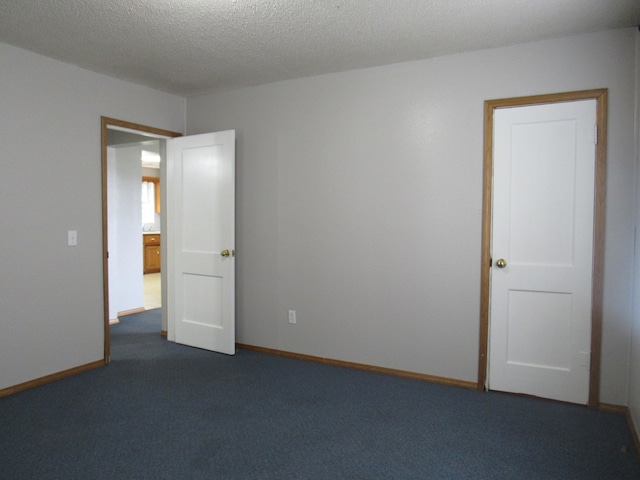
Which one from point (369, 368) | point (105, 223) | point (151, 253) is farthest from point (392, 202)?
point (151, 253)

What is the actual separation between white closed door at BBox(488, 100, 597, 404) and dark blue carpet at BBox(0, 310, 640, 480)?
28cm

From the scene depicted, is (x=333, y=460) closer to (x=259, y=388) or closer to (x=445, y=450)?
(x=445, y=450)

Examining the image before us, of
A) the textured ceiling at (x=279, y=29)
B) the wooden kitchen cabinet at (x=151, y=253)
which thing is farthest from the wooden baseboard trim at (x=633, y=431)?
the wooden kitchen cabinet at (x=151, y=253)

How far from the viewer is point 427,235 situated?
320 centimetres

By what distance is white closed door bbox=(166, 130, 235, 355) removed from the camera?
380 cm

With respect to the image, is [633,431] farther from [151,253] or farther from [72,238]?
[151,253]

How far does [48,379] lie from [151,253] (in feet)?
20.3

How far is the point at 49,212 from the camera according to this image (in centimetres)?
317

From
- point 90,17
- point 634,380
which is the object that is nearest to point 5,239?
point 90,17

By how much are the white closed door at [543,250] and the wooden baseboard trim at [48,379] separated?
321 centimetres

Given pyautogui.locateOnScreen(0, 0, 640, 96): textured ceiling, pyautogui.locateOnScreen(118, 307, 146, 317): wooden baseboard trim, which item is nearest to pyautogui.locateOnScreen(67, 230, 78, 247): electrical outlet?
pyautogui.locateOnScreen(0, 0, 640, 96): textured ceiling

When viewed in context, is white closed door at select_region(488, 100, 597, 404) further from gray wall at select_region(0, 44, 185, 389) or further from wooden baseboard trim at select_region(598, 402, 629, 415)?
gray wall at select_region(0, 44, 185, 389)

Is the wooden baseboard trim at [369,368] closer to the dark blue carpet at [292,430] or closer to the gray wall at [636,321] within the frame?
the dark blue carpet at [292,430]

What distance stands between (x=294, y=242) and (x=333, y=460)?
1946 mm
